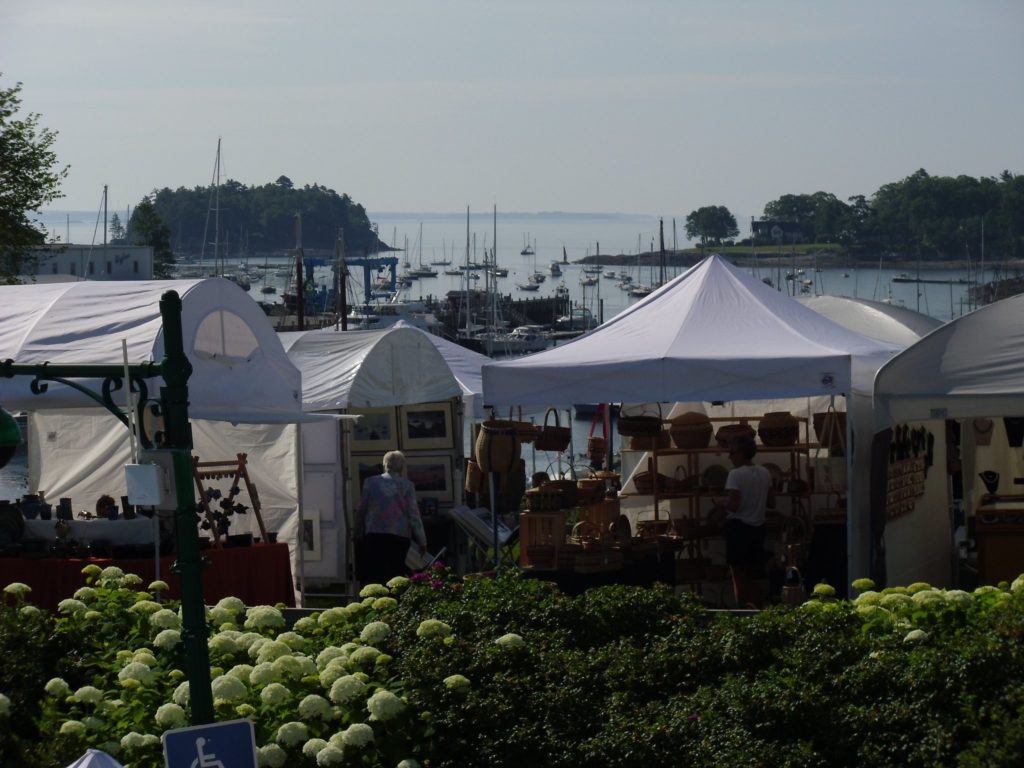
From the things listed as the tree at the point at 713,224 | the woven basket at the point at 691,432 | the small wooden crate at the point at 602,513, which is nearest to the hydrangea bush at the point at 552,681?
the small wooden crate at the point at 602,513

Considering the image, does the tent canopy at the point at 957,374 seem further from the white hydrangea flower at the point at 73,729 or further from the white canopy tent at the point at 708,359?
the white hydrangea flower at the point at 73,729

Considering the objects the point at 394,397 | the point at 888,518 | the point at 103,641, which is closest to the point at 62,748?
the point at 103,641

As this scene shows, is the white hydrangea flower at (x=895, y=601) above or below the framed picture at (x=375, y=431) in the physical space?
below

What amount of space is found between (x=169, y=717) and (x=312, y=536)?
27.9 feet

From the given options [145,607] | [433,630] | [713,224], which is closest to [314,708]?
[433,630]

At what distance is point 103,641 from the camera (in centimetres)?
878

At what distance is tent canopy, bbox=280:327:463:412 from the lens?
638 inches

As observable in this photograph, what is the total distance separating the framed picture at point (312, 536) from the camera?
15.5 meters

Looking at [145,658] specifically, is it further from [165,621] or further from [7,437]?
[7,437]

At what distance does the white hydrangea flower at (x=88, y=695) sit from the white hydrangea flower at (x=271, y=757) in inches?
46.7

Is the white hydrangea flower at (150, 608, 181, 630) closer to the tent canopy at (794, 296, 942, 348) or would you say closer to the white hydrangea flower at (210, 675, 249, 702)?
the white hydrangea flower at (210, 675, 249, 702)

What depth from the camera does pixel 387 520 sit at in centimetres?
1319

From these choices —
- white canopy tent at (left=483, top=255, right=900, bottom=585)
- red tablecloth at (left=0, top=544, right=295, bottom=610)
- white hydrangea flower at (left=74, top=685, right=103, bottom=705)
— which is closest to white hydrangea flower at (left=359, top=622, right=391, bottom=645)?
white hydrangea flower at (left=74, top=685, right=103, bottom=705)

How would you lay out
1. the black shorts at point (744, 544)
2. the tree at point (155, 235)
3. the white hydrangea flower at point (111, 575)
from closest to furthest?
1. the white hydrangea flower at point (111, 575)
2. the black shorts at point (744, 544)
3. the tree at point (155, 235)
